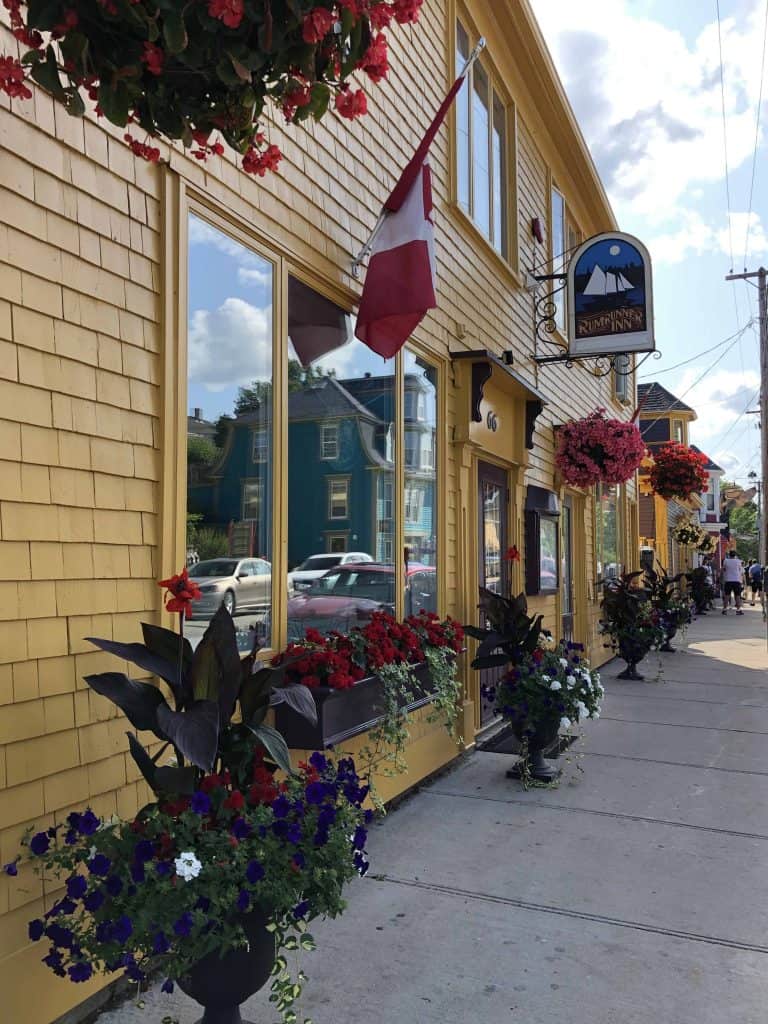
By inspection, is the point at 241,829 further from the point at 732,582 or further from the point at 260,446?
the point at 732,582

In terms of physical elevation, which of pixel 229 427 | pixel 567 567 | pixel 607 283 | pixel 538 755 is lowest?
pixel 538 755

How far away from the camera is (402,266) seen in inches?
181

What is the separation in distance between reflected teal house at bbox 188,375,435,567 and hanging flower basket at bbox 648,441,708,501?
1179 centimetres

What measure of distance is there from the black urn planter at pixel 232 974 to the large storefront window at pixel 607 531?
9971 millimetres

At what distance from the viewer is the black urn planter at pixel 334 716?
3.83m

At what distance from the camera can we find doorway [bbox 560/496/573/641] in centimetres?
1025

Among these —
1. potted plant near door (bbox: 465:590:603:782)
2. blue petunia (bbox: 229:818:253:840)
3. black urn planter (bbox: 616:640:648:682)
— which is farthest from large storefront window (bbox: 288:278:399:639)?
black urn planter (bbox: 616:640:648:682)

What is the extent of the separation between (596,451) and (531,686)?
15.4 feet

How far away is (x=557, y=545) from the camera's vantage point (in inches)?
380

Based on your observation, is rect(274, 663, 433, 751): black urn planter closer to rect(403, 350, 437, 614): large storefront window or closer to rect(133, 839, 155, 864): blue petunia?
rect(133, 839, 155, 864): blue petunia

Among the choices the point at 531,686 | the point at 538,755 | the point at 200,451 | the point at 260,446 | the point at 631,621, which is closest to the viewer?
the point at 200,451

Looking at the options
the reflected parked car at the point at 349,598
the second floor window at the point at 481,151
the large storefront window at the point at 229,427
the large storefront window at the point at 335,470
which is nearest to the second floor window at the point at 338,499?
the large storefront window at the point at 335,470

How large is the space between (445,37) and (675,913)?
20.5 feet

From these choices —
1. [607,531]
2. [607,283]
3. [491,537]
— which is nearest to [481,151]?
[607,283]
